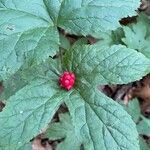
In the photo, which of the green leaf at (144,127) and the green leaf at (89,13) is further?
the green leaf at (144,127)

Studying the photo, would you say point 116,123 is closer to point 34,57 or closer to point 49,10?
point 34,57

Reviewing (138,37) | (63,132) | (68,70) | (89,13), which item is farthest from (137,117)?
(89,13)

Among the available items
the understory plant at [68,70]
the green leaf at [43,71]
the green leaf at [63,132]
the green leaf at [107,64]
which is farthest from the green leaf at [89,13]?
the green leaf at [63,132]

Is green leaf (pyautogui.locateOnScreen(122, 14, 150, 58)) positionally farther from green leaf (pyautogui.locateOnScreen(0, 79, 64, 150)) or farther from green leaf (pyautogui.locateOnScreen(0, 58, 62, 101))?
Result: green leaf (pyautogui.locateOnScreen(0, 79, 64, 150))

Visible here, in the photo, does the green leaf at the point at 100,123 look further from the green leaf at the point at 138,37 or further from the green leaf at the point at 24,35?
the green leaf at the point at 138,37

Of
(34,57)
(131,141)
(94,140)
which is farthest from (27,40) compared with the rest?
(131,141)

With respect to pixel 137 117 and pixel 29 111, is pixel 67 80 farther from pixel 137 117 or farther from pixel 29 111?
pixel 137 117

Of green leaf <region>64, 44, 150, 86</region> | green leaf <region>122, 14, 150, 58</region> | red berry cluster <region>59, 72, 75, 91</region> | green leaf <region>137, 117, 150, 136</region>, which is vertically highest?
green leaf <region>64, 44, 150, 86</region>

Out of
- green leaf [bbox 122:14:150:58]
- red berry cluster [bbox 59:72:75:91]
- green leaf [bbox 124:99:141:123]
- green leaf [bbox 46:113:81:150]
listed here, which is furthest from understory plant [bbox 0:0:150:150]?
green leaf [bbox 122:14:150:58]
